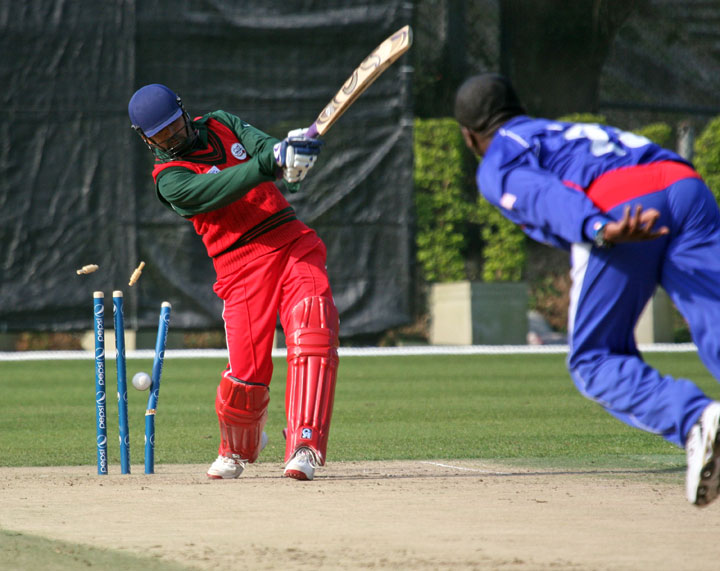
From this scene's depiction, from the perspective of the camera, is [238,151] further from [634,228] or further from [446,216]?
[446,216]

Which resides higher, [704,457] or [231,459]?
[704,457]

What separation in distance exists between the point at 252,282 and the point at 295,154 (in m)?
0.90

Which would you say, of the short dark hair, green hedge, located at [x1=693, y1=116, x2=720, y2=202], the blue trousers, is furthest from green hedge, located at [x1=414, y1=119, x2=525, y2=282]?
the blue trousers

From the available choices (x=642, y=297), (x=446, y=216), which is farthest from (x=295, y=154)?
(x=446, y=216)

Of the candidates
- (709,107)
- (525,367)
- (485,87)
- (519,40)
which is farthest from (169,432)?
(709,107)

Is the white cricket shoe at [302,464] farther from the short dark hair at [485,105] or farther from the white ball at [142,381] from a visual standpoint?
the short dark hair at [485,105]

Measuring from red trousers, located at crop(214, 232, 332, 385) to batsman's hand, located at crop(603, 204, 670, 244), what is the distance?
2219 mm

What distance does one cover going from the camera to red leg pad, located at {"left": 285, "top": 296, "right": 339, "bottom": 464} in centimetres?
578

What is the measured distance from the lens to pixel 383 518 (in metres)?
4.70

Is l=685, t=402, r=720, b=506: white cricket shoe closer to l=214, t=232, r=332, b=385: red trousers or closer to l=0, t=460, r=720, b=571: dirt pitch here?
l=0, t=460, r=720, b=571: dirt pitch

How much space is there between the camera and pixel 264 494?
213 inches

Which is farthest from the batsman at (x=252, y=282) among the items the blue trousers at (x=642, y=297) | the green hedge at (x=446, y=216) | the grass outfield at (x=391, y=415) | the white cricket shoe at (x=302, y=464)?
the green hedge at (x=446, y=216)

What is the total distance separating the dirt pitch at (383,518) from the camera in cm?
398

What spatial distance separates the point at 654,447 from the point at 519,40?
568 inches
